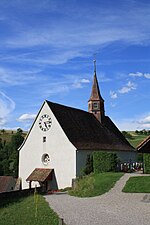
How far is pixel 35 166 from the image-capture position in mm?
38969

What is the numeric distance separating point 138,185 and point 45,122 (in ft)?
57.0

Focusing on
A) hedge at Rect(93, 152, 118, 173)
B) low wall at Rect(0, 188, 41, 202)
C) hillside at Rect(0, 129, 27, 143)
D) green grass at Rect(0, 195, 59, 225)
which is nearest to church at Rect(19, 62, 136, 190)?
hedge at Rect(93, 152, 118, 173)

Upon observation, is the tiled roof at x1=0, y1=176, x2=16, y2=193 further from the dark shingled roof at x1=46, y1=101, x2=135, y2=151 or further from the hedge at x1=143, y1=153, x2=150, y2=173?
the hedge at x1=143, y1=153, x2=150, y2=173

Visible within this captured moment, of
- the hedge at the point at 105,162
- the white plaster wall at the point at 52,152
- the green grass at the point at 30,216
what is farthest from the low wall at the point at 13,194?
the white plaster wall at the point at 52,152

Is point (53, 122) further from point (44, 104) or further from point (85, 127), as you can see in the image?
point (85, 127)

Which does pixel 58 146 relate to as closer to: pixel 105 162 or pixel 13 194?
pixel 105 162

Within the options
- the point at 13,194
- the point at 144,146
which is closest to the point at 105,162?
the point at 13,194

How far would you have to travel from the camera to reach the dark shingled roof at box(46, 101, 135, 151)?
37.8 meters

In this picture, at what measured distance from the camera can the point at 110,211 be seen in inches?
643

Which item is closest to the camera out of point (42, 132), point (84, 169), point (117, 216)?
point (117, 216)

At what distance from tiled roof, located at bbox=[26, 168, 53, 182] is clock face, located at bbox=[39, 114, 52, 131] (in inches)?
190

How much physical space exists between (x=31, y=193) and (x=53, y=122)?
1210cm

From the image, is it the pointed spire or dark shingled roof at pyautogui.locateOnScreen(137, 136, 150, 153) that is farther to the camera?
the pointed spire

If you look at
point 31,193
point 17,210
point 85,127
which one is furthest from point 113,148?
point 17,210
